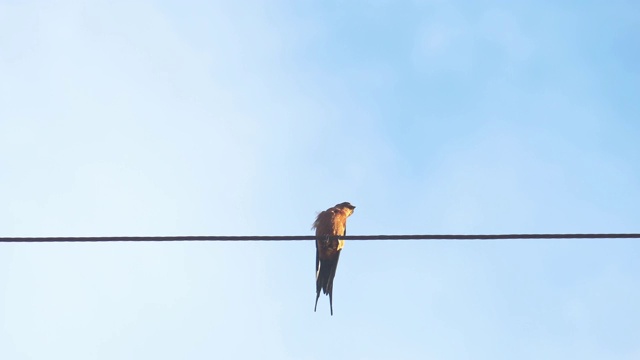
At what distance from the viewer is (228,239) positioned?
192 inches

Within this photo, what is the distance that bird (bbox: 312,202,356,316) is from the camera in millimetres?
9742

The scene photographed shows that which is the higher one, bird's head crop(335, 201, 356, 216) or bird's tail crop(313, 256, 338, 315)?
bird's head crop(335, 201, 356, 216)

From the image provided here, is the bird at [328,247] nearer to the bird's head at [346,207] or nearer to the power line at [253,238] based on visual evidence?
the bird's head at [346,207]

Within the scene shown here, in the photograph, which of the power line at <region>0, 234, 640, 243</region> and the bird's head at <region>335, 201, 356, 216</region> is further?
the bird's head at <region>335, 201, 356, 216</region>

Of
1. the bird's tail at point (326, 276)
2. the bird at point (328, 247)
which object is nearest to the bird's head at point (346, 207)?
the bird at point (328, 247)

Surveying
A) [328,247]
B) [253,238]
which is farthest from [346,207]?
[253,238]

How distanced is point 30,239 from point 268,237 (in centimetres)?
131

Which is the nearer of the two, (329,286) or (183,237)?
(183,237)

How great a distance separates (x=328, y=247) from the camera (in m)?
9.89

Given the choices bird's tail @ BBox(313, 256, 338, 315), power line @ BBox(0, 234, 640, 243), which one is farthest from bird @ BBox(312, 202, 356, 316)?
power line @ BBox(0, 234, 640, 243)

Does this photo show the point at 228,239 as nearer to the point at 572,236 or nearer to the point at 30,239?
the point at 30,239

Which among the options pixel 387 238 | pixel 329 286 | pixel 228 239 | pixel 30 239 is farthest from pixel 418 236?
pixel 329 286

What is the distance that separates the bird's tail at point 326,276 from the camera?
9648mm

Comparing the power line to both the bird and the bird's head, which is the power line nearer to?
the bird
